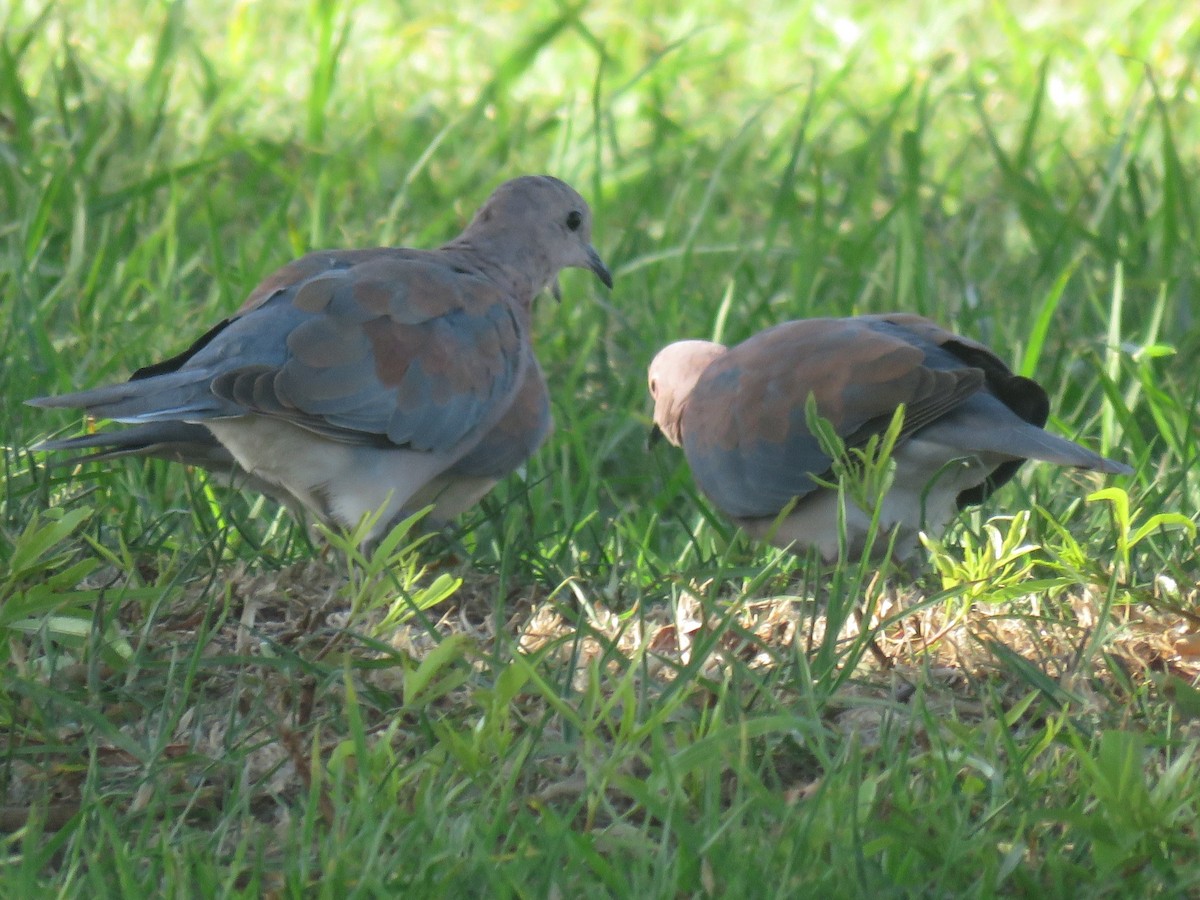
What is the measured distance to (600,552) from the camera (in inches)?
147

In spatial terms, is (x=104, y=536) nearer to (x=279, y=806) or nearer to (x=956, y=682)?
(x=279, y=806)

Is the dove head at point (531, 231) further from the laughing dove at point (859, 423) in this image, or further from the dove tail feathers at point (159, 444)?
the dove tail feathers at point (159, 444)

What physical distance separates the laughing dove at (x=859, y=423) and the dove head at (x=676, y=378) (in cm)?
17

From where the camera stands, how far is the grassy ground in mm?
2379

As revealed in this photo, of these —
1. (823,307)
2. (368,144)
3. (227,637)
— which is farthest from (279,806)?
(368,144)

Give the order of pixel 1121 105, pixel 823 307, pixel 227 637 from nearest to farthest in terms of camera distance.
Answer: pixel 227 637 < pixel 823 307 < pixel 1121 105

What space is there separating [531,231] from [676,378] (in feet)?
1.95

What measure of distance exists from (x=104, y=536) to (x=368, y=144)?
345cm

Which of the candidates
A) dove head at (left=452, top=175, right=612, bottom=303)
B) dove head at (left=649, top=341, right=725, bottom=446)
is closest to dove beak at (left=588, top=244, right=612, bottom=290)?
dove head at (left=452, top=175, right=612, bottom=303)

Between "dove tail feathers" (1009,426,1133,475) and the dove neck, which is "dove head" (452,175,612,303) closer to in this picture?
the dove neck

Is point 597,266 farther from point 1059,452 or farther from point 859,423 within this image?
point 1059,452

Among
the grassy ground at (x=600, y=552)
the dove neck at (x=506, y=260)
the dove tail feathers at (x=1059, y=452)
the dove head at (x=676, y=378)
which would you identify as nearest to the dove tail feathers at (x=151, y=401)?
the grassy ground at (x=600, y=552)

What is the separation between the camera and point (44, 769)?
2.60 meters

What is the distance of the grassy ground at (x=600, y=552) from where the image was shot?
238cm
